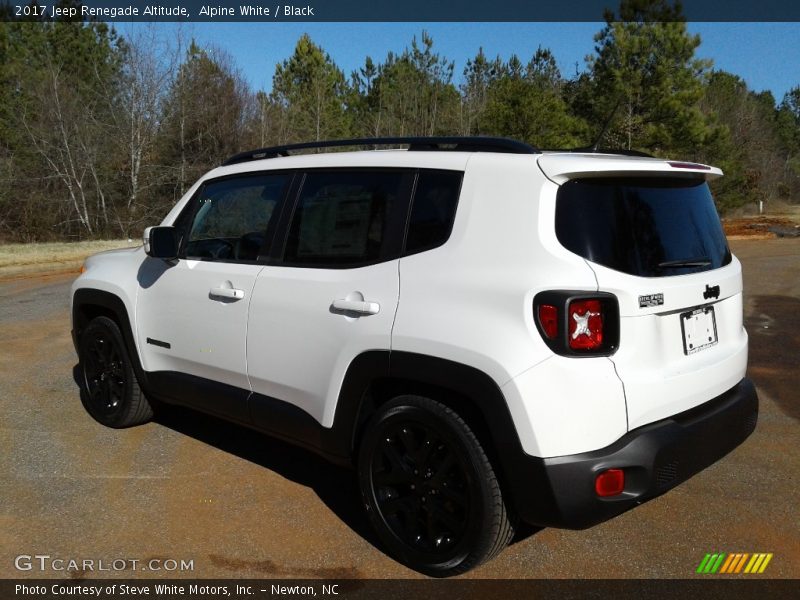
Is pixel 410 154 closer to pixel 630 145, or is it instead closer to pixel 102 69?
pixel 630 145

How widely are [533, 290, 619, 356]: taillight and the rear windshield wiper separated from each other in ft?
1.34

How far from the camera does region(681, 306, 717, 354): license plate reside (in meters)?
3.01

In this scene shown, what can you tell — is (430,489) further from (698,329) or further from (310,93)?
(310,93)

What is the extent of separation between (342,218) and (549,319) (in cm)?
125

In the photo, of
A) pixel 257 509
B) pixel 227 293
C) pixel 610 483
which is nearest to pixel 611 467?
pixel 610 483

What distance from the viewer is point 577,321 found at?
8.77ft

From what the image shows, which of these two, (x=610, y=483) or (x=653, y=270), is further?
(x=653, y=270)

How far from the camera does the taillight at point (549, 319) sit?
8.75 feet

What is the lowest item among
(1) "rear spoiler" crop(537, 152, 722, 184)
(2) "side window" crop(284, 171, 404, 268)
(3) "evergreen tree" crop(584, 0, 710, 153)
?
(2) "side window" crop(284, 171, 404, 268)

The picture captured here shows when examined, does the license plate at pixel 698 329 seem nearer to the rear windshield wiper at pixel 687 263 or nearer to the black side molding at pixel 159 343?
the rear windshield wiper at pixel 687 263

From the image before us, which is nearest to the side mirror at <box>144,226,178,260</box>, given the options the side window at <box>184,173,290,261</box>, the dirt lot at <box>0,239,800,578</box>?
the side window at <box>184,173,290,261</box>

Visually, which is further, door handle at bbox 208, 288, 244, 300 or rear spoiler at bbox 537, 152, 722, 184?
door handle at bbox 208, 288, 244, 300
